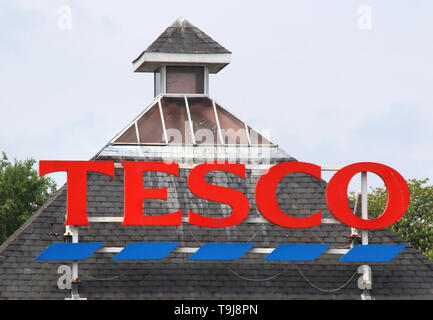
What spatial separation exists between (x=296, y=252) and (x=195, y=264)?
3.48 metres

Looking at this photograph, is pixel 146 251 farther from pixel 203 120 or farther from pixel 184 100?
pixel 184 100

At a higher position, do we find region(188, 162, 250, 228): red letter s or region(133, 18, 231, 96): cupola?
region(133, 18, 231, 96): cupola

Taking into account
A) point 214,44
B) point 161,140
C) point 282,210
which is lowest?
point 282,210

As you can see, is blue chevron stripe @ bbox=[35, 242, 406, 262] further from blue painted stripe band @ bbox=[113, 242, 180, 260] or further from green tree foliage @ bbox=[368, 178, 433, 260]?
green tree foliage @ bbox=[368, 178, 433, 260]

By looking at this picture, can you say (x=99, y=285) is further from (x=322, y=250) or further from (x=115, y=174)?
(x=322, y=250)

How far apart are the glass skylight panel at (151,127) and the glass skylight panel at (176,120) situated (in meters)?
0.27

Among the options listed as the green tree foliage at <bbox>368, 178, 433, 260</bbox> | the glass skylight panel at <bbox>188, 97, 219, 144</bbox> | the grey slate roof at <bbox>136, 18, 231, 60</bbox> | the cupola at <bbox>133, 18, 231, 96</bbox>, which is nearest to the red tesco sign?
the glass skylight panel at <bbox>188, 97, 219, 144</bbox>

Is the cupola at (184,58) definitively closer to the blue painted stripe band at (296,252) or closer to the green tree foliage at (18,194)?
the blue painted stripe band at (296,252)

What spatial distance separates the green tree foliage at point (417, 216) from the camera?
80000 mm

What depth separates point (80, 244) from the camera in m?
34.4

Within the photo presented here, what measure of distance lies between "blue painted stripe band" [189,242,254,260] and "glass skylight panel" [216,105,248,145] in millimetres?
5670

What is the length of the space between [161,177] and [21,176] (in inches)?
1061

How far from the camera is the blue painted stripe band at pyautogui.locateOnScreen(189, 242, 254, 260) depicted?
115ft
